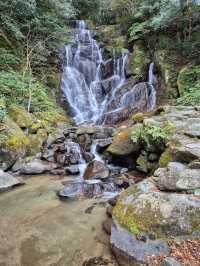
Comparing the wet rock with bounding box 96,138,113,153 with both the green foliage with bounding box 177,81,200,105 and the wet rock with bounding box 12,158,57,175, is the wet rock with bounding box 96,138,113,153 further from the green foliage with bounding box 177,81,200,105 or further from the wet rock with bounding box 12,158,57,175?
the green foliage with bounding box 177,81,200,105

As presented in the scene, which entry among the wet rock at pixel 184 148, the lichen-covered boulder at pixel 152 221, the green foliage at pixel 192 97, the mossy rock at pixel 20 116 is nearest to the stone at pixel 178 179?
the lichen-covered boulder at pixel 152 221

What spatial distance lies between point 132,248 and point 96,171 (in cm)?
419

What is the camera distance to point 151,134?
6.84 metres

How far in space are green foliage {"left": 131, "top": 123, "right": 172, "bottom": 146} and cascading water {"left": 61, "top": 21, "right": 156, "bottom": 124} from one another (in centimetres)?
513

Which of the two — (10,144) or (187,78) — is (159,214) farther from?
(187,78)

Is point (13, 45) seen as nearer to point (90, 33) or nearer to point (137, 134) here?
point (90, 33)

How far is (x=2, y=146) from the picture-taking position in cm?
788

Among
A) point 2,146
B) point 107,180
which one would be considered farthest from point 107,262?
point 2,146

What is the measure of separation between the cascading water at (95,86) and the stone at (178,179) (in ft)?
26.8

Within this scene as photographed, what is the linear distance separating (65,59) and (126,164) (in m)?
9.31

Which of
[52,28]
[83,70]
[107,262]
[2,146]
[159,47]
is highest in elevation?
[52,28]

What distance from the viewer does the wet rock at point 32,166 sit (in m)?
7.62

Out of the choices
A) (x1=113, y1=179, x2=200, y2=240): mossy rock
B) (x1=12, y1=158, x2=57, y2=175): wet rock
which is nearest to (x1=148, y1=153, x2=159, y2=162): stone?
(x1=12, y1=158, x2=57, y2=175): wet rock

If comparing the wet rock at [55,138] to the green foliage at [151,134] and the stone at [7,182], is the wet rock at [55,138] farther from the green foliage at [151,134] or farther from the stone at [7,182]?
the green foliage at [151,134]
